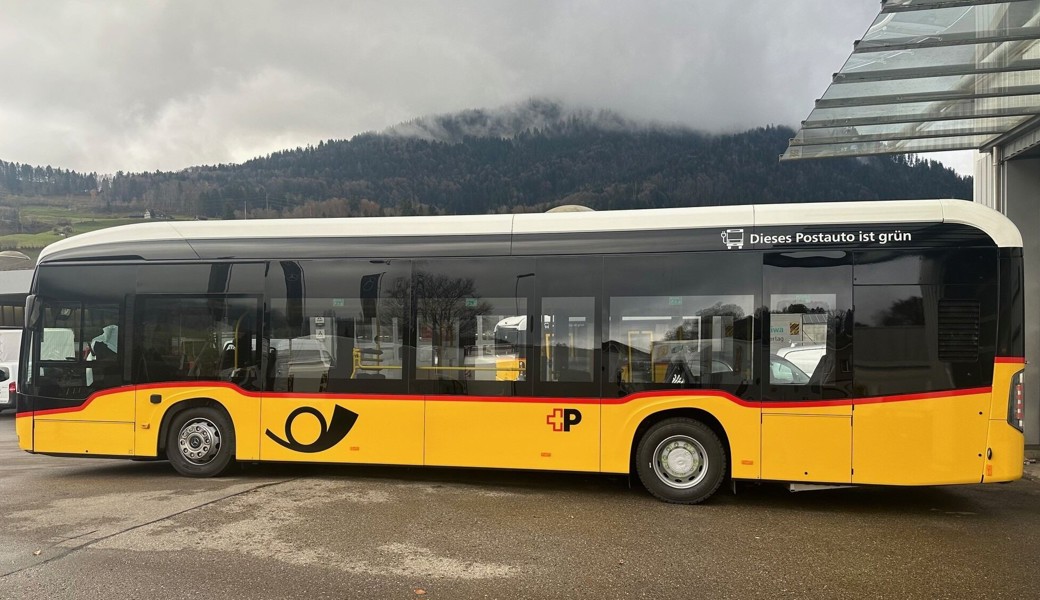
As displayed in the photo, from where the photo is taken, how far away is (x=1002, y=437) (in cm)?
580

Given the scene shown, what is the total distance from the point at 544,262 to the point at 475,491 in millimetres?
2553

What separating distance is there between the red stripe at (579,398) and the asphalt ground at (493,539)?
0.98 metres

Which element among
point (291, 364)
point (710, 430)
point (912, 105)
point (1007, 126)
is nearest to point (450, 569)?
point (710, 430)

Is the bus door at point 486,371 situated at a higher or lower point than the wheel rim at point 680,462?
higher

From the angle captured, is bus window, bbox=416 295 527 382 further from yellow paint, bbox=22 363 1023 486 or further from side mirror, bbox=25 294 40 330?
side mirror, bbox=25 294 40 330

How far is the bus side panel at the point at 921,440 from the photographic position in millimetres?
5848

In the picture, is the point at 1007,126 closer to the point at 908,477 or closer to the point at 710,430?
the point at 908,477

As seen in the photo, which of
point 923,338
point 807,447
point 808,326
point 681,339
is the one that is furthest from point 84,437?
point 923,338

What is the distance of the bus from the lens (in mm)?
5973

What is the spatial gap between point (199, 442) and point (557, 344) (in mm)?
4306

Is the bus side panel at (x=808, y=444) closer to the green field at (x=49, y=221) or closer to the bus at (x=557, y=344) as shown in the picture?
the bus at (x=557, y=344)

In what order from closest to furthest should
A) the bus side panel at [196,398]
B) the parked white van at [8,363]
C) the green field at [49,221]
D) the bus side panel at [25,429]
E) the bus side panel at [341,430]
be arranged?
the bus side panel at [341,430]
the bus side panel at [196,398]
the bus side panel at [25,429]
the parked white van at [8,363]
the green field at [49,221]

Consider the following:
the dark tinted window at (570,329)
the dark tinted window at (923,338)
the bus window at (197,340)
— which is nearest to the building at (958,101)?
the dark tinted window at (923,338)

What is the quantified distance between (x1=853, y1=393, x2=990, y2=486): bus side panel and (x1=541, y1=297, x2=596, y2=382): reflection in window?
8.46 feet
